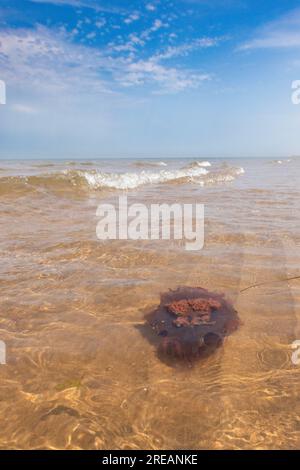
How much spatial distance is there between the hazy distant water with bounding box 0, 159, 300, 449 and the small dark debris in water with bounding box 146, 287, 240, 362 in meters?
0.12

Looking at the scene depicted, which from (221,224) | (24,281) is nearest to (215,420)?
(24,281)

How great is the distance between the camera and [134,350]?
3201 mm

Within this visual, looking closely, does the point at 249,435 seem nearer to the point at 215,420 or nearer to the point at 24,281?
the point at 215,420

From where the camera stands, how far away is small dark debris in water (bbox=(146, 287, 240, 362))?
308cm

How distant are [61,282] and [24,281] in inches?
20.6

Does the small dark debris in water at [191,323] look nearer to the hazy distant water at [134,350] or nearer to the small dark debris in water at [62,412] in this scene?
the hazy distant water at [134,350]

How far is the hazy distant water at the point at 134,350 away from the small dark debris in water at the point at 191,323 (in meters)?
0.12

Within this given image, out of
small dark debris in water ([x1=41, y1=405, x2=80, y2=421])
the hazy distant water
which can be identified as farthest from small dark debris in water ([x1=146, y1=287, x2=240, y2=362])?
small dark debris in water ([x1=41, y1=405, x2=80, y2=421])

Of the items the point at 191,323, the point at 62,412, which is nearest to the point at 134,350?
the point at 191,323

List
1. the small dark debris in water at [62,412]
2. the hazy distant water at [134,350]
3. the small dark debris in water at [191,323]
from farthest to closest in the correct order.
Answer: the small dark debris in water at [191,323] → the small dark debris in water at [62,412] → the hazy distant water at [134,350]

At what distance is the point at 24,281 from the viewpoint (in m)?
4.70

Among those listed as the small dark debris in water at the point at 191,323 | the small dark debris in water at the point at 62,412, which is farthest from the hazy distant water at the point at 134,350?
the small dark debris in water at the point at 191,323

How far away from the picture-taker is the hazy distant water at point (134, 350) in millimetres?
2357

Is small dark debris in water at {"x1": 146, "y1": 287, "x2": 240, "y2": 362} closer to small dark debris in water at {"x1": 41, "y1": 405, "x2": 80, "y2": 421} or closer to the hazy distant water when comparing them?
the hazy distant water
